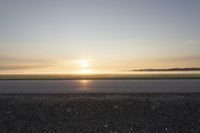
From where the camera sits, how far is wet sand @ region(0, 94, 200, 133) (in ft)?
65.0

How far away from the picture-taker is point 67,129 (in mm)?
19625

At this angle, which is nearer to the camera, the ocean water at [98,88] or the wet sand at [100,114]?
the wet sand at [100,114]

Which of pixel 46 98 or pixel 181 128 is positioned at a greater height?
pixel 46 98

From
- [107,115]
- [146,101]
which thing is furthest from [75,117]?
[146,101]

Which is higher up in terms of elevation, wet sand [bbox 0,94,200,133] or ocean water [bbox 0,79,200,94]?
ocean water [bbox 0,79,200,94]

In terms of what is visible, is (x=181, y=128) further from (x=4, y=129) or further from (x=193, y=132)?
(x=4, y=129)

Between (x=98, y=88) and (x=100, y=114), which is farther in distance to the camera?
(x=98, y=88)

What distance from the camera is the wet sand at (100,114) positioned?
1981 centimetres

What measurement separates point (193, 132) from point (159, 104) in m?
3.71

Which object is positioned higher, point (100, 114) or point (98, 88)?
point (98, 88)

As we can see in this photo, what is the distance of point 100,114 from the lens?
21281 millimetres

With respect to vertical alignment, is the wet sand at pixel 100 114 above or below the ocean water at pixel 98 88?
below

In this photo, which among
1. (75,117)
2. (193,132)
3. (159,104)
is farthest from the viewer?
(159,104)

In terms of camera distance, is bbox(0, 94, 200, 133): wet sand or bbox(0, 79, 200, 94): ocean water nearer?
bbox(0, 94, 200, 133): wet sand
